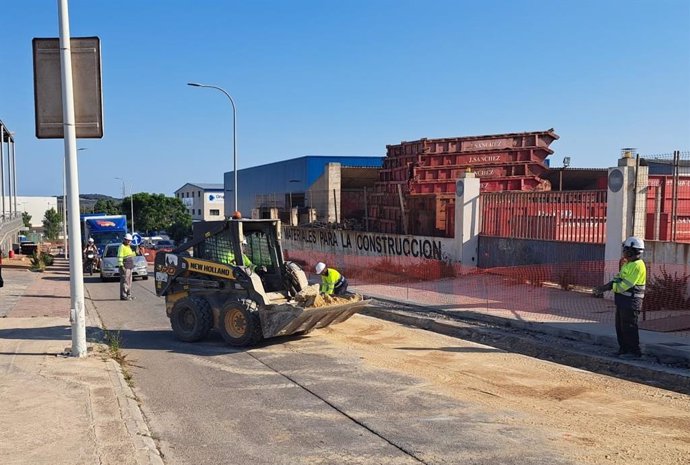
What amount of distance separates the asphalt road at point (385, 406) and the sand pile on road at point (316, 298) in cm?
70

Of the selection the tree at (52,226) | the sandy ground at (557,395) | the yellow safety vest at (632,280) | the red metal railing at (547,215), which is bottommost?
the tree at (52,226)

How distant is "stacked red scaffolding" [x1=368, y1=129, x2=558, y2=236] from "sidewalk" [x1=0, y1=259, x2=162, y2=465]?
1331cm

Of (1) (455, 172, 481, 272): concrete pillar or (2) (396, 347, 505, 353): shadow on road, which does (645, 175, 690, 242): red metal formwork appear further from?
(2) (396, 347, 505, 353): shadow on road

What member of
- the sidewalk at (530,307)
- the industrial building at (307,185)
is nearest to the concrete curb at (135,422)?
the sidewalk at (530,307)

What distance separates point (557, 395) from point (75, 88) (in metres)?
7.72

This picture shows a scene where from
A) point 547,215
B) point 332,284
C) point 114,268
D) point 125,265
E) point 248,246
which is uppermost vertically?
point 547,215

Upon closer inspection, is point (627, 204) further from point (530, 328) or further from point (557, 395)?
point (557, 395)

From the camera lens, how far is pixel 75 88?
29.7ft

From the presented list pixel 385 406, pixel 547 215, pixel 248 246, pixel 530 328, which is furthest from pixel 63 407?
pixel 547 215

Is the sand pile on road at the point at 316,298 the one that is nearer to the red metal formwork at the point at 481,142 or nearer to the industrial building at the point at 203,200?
the red metal formwork at the point at 481,142

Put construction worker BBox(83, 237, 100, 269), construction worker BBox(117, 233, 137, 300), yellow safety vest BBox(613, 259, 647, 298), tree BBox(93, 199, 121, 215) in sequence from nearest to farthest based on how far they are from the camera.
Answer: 1. yellow safety vest BBox(613, 259, 647, 298)
2. construction worker BBox(117, 233, 137, 300)
3. construction worker BBox(83, 237, 100, 269)
4. tree BBox(93, 199, 121, 215)

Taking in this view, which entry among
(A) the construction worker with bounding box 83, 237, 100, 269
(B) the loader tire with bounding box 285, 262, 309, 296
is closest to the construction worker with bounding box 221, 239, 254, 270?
(B) the loader tire with bounding box 285, 262, 309, 296

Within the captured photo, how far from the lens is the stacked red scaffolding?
72.9ft

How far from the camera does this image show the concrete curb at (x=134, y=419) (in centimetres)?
545
